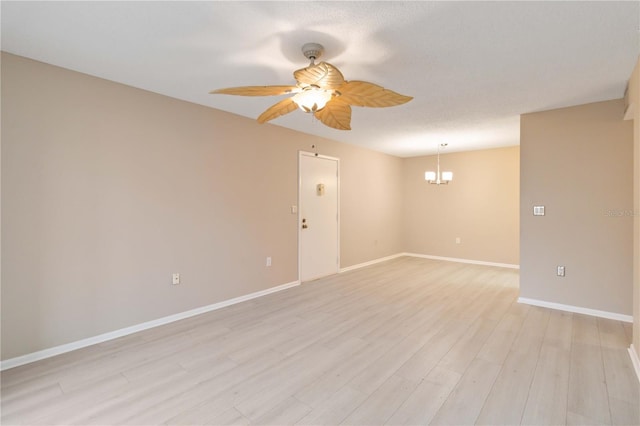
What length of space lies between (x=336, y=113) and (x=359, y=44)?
20.6 inches

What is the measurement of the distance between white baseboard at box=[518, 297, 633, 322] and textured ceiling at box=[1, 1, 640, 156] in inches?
94.9

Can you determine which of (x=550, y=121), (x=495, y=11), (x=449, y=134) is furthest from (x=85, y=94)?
(x=550, y=121)

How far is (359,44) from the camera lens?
212cm

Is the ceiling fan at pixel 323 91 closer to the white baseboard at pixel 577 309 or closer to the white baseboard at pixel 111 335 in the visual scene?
the white baseboard at pixel 111 335

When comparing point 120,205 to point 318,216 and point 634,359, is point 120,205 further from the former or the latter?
point 634,359

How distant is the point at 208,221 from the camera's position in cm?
352

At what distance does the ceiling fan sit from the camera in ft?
6.07

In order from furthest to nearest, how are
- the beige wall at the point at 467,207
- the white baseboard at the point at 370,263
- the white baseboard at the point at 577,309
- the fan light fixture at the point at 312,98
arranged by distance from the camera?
the beige wall at the point at 467,207 → the white baseboard at the point at 370,263 → the white baseboard at the point at 577,309 → the fan light fixture at the point at 312,98

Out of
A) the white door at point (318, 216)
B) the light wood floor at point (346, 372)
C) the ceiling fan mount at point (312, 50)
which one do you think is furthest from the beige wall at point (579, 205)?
the ceiling fan mount at point (312, 50)

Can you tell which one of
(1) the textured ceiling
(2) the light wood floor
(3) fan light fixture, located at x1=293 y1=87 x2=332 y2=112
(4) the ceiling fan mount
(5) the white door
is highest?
(1) the textured ceiling

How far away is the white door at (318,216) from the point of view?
471cm

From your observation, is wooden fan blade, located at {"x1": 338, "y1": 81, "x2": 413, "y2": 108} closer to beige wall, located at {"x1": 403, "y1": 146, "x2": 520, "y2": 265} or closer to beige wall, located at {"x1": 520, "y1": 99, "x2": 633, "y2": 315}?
beige wall, located at {"x1": 520, "y1": 99, "x2": 633, "y2": 315}

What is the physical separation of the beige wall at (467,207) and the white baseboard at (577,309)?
228cm

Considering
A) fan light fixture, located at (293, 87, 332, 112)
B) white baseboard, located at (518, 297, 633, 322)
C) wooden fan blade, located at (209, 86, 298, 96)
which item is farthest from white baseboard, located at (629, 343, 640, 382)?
wooden fan blade, located at (209, 86, 298, 96)
